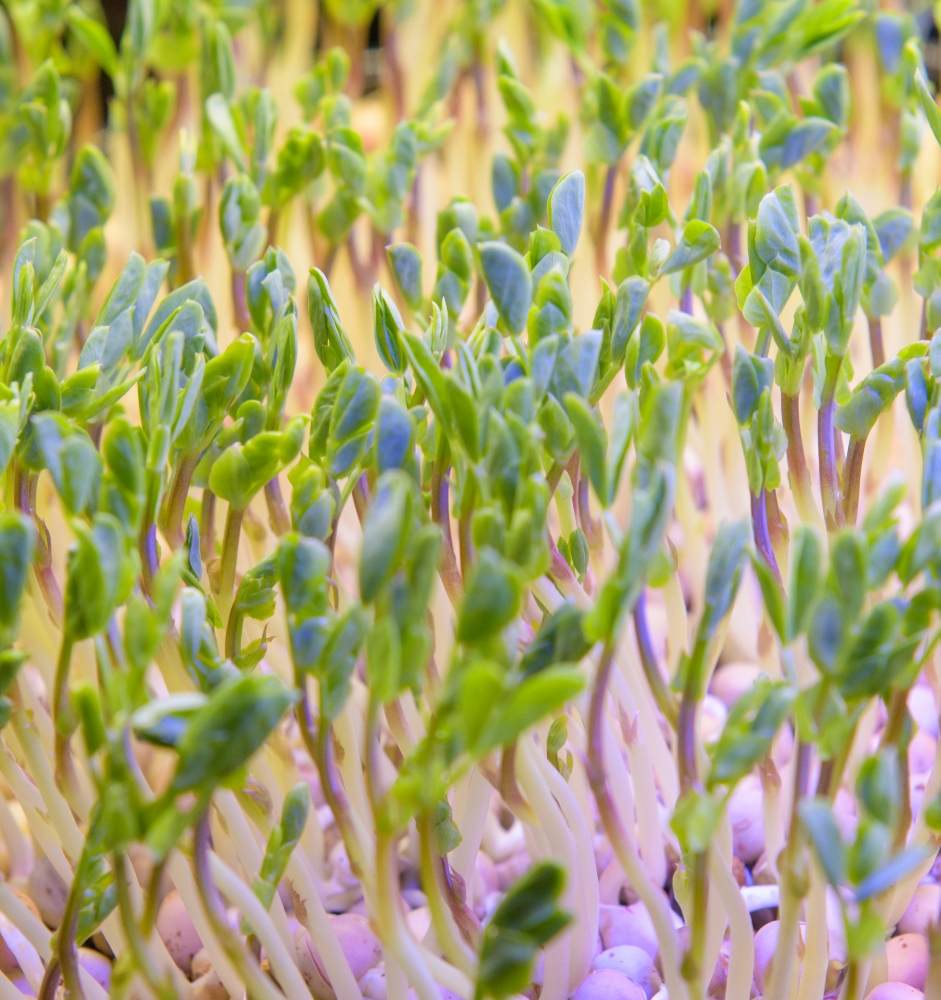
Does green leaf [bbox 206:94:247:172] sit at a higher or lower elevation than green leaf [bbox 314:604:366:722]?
higher

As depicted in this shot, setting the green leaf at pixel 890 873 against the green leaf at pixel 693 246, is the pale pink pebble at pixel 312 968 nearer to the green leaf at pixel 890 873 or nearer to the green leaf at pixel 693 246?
the green leaf at pixel 890 873

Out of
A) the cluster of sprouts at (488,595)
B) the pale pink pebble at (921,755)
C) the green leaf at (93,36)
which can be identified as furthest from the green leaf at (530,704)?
the green leaf at (93,36)

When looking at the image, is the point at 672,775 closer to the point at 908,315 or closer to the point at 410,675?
the point at 410,675

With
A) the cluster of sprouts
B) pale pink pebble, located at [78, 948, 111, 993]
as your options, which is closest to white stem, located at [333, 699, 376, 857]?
the cluster of sprouts

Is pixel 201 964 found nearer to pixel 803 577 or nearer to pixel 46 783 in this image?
pixel 46 783

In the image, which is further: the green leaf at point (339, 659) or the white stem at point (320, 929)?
the white stem at point (320, 929)

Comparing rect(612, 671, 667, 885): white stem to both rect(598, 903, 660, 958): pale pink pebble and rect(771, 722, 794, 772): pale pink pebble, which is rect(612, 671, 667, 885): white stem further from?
rect(771, 722, 794, 772): pale pink pebble
